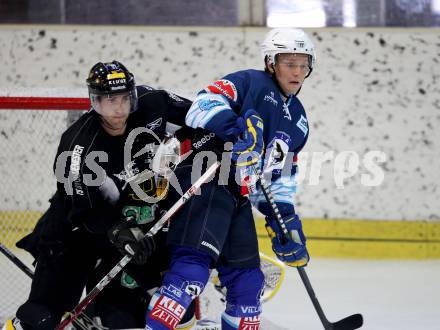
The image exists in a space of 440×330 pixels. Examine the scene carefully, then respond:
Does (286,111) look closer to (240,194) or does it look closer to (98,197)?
(240,194)

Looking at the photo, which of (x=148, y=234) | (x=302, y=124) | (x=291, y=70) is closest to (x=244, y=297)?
(x=148, y=234)

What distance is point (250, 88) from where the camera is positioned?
9.28ft

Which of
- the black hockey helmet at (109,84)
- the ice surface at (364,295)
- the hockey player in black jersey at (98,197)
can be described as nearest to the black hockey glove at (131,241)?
the hockey player in black jersey at (98,197)

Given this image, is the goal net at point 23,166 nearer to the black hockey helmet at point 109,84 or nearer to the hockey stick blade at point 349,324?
the black hockey helmet at point 109,84

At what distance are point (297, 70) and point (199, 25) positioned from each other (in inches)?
76.5

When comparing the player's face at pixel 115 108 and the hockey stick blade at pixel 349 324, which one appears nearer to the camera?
the player's face at pixel 115 108

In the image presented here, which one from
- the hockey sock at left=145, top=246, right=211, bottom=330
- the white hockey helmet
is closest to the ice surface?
the hockey sock at left=145, top=246, right=211, bottom=330

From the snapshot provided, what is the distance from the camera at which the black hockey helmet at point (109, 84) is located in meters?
2.69

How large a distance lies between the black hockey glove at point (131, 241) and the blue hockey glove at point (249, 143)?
0.40 meters

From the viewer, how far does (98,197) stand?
2729 millimetres

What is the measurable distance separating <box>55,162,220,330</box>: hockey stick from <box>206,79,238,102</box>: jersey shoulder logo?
0.23 meters

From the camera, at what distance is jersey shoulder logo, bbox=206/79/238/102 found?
280 centimetres

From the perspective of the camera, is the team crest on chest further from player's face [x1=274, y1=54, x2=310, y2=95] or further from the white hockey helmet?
the white hockey helmet

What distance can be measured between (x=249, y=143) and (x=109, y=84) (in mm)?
494
